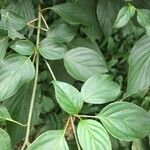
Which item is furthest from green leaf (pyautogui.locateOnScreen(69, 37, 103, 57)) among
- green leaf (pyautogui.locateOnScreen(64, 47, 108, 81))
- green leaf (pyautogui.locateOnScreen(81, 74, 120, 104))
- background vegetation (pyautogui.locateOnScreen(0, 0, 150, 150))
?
green leaf (pyautogui.locateOnScreen(81, 74, 120, 104))

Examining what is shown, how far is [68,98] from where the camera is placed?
67 cm

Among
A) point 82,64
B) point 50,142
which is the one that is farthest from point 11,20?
point 50,142

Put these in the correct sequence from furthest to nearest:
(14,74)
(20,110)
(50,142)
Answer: (20,110) < (14,74) < (50,142)

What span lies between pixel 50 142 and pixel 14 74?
0.17 m

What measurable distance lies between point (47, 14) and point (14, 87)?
0.48m

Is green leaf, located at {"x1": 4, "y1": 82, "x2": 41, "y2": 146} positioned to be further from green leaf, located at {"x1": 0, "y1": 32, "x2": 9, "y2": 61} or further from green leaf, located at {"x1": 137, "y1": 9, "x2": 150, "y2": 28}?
green leaf, located at {"x1": 137, "y1": 9, "x2": 150, "y2": 28}

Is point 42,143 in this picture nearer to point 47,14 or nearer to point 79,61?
point 79,61

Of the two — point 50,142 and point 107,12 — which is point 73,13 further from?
point 50,142

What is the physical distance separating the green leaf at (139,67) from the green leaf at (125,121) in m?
0.12

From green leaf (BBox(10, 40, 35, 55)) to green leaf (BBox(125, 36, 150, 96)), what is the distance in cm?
19

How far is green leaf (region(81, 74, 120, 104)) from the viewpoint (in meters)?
0.69

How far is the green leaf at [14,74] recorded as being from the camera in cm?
74

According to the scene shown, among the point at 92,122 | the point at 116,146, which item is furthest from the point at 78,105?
the point at 116,146

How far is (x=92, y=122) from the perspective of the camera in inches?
26.2
